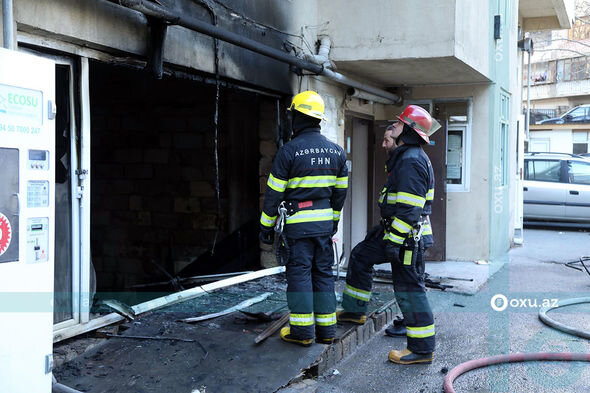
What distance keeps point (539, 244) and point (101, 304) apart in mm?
9404

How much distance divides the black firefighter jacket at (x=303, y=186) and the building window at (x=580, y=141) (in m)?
27.9

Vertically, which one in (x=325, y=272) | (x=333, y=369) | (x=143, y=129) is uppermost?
(x=143, y=129)

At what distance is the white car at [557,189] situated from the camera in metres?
14.1

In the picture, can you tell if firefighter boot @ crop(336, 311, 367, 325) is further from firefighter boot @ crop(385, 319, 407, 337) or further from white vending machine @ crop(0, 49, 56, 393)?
white vending machine @ crop(0, 49, 56, 393)

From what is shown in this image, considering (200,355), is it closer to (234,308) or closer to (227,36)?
(234,308)

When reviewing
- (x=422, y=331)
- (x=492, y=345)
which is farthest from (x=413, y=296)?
(x=492, y=345)

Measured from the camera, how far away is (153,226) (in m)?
8.66

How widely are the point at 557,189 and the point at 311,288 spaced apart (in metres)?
11.3

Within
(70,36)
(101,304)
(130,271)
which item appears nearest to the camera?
(70,36)

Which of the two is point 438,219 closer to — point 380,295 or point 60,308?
point 380,295

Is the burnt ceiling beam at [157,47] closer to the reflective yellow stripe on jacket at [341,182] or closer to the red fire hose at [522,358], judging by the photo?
the reflective yellow stripe on jacket at [341,182]

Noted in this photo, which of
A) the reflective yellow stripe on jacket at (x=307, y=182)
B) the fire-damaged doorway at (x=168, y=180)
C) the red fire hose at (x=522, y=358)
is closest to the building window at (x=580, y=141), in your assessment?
the fire-damaged doorway at (x=168, y=180)

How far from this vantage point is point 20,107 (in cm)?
306

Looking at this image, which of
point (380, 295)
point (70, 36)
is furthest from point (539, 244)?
point (70, 36)
